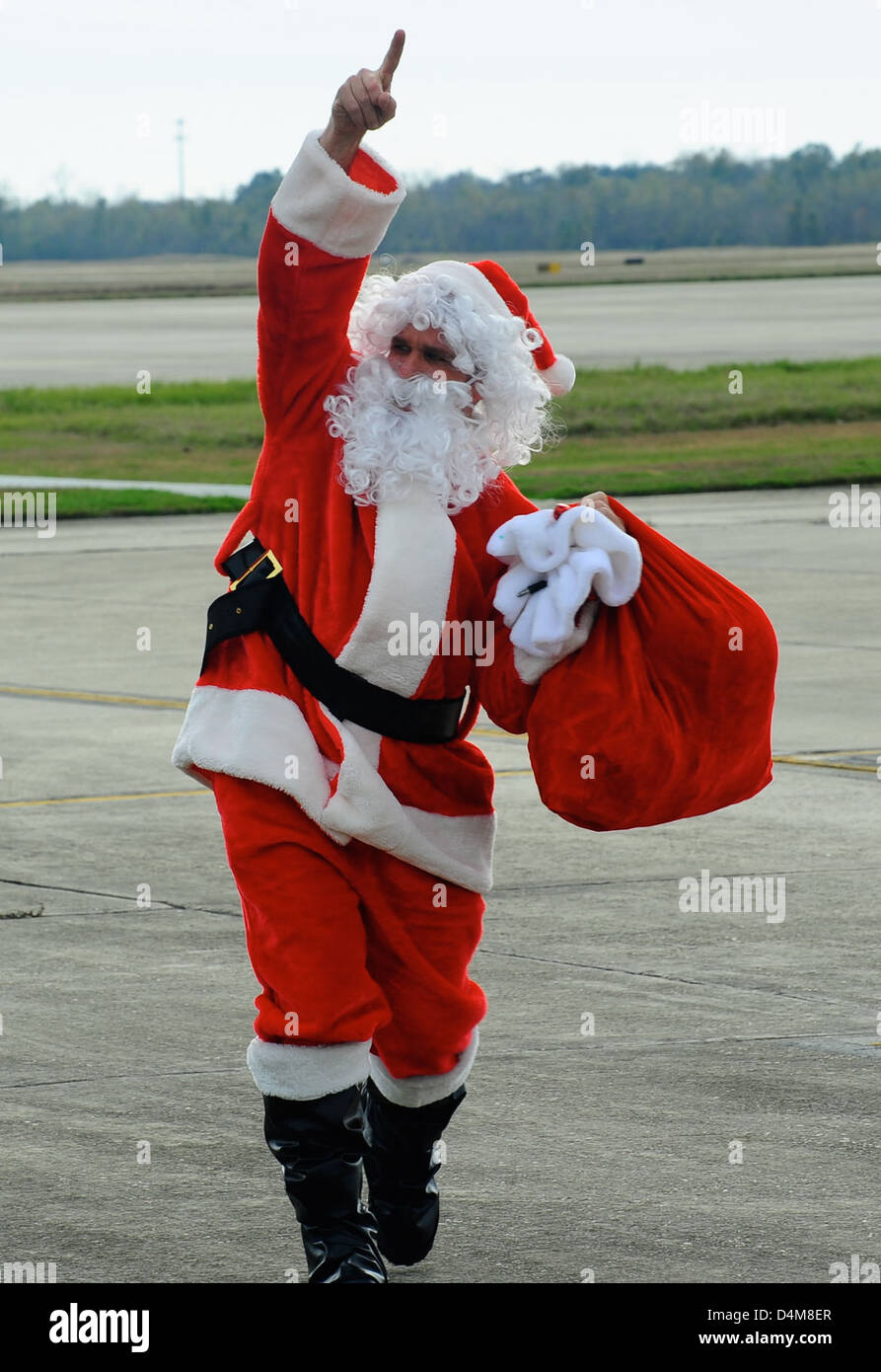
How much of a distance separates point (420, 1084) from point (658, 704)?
93 cm

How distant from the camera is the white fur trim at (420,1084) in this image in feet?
15.0

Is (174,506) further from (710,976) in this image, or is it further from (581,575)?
(581,575)

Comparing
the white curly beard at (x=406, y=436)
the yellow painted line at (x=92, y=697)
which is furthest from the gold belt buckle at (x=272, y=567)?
the yellow painted line at (x=92, y=697)

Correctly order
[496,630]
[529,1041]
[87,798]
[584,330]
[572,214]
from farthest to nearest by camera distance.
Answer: [572,214] < [584,330] < [87,798] < [529,1041] < [496,630]

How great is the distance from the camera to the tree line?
156 m

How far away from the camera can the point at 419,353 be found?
4492 millimetres

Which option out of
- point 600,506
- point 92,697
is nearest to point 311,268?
point 600,506

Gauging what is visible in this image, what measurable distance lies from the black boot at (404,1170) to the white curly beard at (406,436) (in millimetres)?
1226

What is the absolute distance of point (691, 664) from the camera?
434cm

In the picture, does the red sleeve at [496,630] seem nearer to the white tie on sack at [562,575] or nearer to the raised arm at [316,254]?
the white tie on sack at [562,575]

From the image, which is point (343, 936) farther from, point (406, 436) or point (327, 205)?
point (327, 205)

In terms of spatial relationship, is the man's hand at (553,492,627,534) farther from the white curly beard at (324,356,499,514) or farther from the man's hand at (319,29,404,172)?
the man's hand at (319,29,404,172)

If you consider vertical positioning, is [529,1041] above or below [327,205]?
below

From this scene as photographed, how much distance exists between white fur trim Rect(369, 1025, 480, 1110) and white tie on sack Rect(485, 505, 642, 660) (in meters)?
0.90
